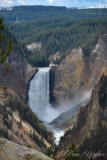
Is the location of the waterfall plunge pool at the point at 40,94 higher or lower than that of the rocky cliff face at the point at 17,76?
lower

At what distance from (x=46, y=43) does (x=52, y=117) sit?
58517 millimetres

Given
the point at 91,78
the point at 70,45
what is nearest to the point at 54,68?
the point at 91,78

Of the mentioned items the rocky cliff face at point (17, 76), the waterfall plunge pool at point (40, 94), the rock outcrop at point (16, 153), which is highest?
the rock outcrop at point (16, 153)

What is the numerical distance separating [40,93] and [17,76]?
10.3 m

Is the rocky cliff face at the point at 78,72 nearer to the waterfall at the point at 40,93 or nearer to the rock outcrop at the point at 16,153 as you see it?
the waterfall at the point at 40,93

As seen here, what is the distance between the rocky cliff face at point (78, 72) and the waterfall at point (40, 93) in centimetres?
299

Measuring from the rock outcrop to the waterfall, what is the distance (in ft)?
250

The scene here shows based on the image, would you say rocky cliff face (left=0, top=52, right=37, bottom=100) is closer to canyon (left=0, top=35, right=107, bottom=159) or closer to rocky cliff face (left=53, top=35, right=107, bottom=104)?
canyon (left=0, top=35, right=107, bottom=159)

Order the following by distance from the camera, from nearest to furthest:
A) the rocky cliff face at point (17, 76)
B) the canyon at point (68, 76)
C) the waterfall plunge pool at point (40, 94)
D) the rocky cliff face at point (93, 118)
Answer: the rocky cliff face at point (93, 118) → the rocky cliff face at point (17, 76) → the canyon at point (68, 76) → the waterfall plunge pool at point (40, 94)

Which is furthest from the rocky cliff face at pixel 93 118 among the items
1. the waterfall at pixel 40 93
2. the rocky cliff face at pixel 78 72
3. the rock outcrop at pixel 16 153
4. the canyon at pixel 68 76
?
the waterfall at pixel 40 93

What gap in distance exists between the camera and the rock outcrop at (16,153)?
27.8m

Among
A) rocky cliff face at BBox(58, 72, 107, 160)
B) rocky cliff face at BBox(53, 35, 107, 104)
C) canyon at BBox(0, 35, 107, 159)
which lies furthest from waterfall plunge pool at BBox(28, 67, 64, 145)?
rocky cliff face at BBox(58, 72, 107, 160)

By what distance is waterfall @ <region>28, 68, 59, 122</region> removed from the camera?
349 ft

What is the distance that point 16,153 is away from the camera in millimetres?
28484
